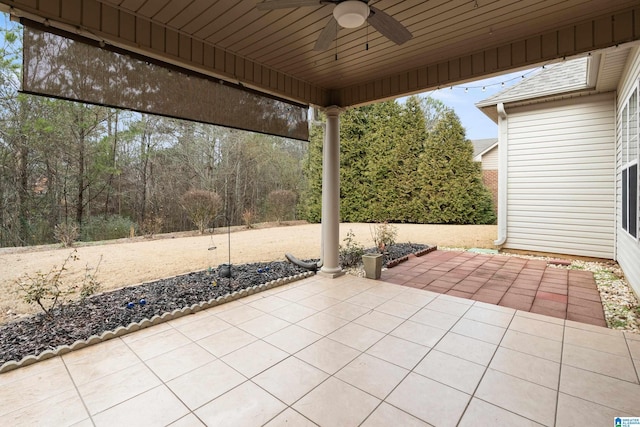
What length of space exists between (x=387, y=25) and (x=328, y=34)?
17.3 inches

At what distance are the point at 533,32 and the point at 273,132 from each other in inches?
111

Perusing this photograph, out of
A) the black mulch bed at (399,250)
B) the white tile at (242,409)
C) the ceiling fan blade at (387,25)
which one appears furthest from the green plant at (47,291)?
the black mulch bed at (399,250)

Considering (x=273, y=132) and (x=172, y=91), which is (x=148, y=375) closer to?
(x=172, y=91)

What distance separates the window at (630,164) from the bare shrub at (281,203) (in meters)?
7.47

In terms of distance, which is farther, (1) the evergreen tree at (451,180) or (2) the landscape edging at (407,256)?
(1) the evergreen tree at (451,180)

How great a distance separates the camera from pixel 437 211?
9.33 m

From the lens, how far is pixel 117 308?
2.93 meters

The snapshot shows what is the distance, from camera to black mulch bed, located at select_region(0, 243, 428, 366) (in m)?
2.32

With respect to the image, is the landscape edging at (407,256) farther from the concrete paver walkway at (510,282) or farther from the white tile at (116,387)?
the white tile at (116,387)

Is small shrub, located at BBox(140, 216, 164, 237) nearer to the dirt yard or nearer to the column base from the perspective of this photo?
the dirt yard

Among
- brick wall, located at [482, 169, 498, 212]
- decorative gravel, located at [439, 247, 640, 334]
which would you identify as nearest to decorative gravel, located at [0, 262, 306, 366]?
decorative gravel, located at [439, 247, 640, 334]

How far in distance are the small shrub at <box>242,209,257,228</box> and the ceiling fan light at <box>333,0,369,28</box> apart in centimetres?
682

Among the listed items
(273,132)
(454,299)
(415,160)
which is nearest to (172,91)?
(273,132)

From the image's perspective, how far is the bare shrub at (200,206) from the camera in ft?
21.8
